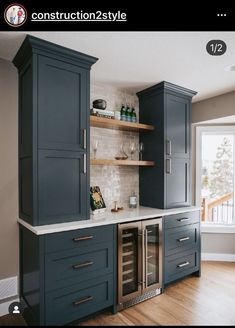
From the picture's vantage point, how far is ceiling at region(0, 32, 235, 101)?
6.13 ft

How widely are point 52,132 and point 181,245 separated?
1996 millimetres

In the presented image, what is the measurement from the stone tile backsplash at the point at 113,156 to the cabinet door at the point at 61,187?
60 cm

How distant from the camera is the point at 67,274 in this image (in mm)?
1911

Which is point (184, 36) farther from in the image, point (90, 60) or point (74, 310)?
point (74, 310)

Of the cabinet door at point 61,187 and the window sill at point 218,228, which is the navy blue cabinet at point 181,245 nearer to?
the window sill at point 218,228

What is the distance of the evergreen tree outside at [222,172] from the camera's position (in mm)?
3682

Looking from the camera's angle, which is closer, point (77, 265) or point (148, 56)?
point (77, 265)

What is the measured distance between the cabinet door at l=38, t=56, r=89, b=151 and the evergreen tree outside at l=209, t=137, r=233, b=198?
2.45m

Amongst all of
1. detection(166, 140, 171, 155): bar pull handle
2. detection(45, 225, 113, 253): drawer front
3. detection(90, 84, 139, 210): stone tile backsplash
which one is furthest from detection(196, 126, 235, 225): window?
detection(45, 225, 113, 253): drawer front

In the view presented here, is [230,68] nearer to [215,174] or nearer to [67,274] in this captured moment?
[215,174]

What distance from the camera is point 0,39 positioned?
1.88 meters

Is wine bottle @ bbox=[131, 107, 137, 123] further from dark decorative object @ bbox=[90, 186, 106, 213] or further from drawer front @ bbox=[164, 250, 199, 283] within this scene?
drawer front @ bbox=[164, 250, 199, 283]

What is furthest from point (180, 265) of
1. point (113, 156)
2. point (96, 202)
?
point (113, 156)
